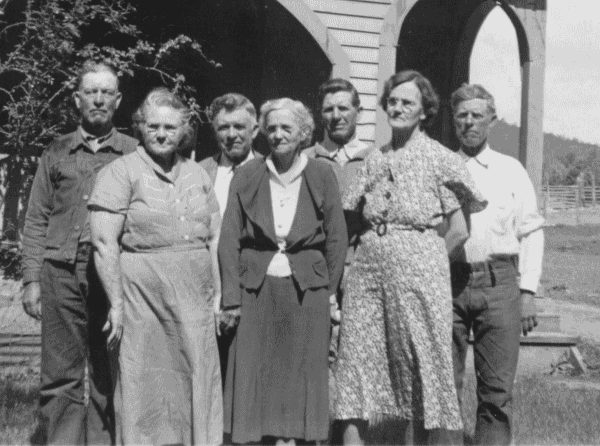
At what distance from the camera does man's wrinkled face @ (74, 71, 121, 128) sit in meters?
4.21

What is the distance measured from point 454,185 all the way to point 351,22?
443 centimetres

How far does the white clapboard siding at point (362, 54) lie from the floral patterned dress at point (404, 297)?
4.05 meters

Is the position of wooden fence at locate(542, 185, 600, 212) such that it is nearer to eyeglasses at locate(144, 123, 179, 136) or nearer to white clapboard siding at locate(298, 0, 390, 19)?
white clapboard siding at locate(298, 0, 390, 19)

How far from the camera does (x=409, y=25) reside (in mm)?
11211

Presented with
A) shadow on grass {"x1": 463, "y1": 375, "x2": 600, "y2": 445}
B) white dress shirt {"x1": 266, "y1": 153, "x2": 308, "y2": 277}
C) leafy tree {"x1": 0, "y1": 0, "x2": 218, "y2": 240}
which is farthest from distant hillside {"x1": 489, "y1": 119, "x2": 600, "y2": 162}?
white dress shirt {"x1": 266, "y1": 153, "x2": 308, "y2": 277}

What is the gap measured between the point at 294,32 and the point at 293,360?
670 centimetres

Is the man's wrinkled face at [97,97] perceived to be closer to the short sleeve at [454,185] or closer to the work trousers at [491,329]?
the short sleeve at [454,185]

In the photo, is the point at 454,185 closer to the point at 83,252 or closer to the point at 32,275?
the point at 83,252

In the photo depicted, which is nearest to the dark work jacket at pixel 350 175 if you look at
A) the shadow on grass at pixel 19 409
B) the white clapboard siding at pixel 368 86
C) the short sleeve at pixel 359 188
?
the short sleeve at pixel 359 188

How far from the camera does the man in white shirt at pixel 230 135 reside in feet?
14.6

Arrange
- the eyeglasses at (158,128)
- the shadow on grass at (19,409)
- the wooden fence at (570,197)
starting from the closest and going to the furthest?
the eyeglasses at (158,128), the shadow on grass at (19,409), the wooden fence at (570,197)

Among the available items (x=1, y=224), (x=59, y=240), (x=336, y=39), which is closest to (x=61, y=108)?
(x=1, y=224)

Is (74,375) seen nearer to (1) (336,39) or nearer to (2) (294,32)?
(1) (336,39)

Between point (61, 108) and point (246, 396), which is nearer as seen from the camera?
point (246, 396)
